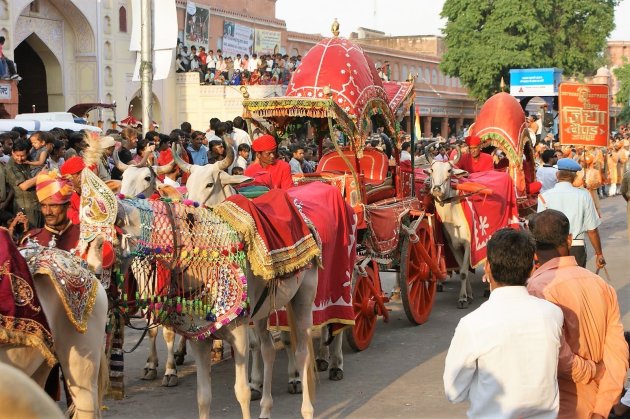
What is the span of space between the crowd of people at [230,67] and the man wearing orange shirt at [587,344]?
25550 millimetres

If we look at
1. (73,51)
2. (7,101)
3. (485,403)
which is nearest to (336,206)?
(485,403)

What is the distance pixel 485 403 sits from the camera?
12.1ft

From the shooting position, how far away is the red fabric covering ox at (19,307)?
459 cm

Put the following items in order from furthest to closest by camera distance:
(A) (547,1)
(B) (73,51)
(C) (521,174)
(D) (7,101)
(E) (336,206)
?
(A) (547,1) → (B) (73,51) → (D) (7,101) → (C) (521,174) → (E) (336,206)

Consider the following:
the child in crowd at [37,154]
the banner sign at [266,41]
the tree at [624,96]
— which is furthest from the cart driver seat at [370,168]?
the tree at [624,96]

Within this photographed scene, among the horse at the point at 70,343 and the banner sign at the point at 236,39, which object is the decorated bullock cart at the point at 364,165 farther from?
the banner sign at the point at 236,39

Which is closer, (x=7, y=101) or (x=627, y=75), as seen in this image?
(x=7, y=101)

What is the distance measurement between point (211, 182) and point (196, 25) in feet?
82.8

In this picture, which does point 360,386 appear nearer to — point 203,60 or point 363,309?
point 363,309

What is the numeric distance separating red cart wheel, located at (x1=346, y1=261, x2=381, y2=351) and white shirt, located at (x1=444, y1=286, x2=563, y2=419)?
565 cm

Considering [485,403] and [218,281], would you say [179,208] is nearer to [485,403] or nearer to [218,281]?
[218,281]

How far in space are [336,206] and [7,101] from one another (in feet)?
53.8

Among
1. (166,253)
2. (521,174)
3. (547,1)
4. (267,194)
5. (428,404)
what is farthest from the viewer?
(547,1)

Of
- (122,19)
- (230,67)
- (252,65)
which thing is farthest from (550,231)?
(230,67)
